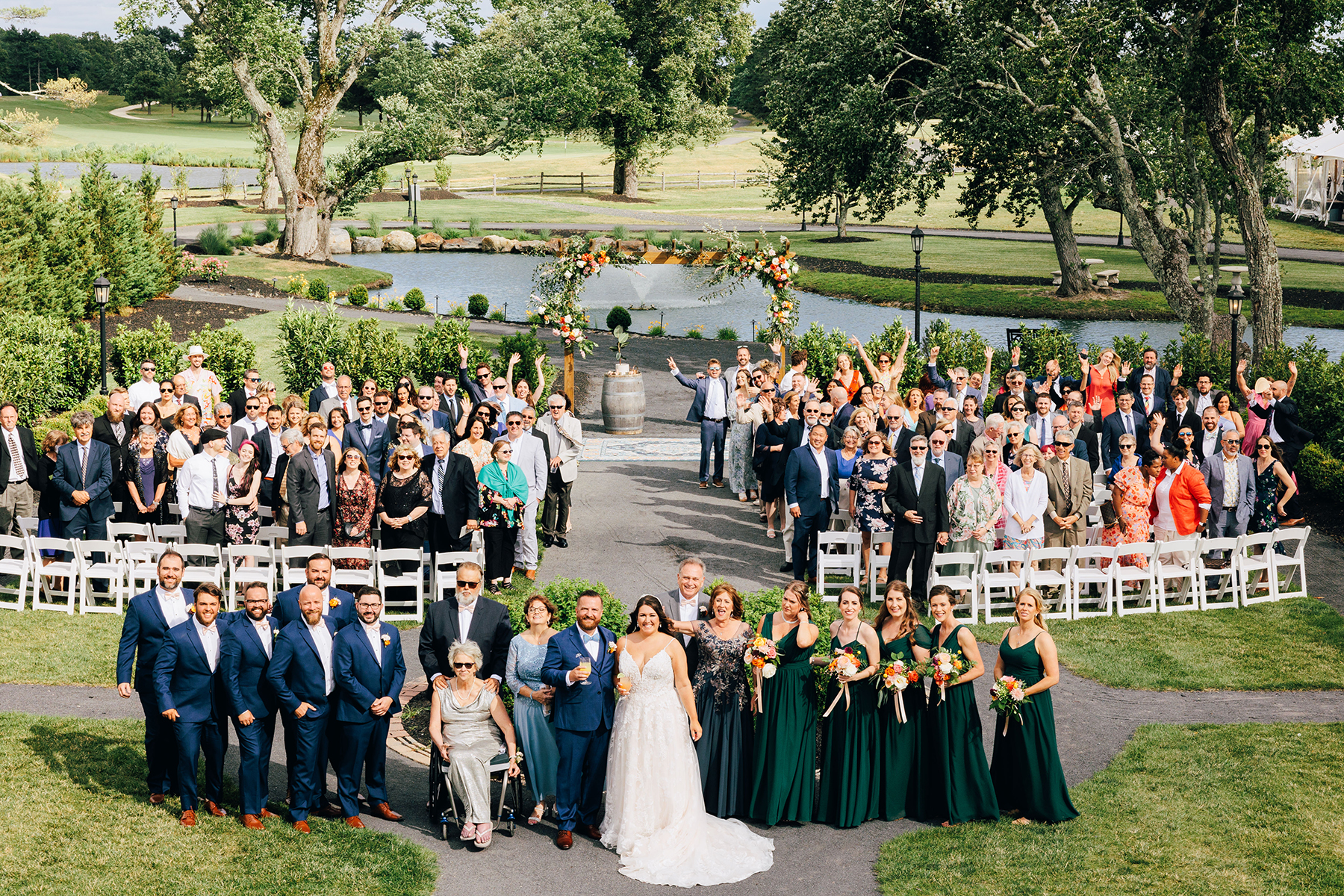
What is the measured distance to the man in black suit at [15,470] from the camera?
40.3 ft

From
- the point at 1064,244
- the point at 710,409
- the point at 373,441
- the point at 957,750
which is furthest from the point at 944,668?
the point at 1064,244

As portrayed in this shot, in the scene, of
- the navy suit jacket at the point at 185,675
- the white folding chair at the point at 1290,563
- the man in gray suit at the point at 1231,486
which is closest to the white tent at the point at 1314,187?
the man in gray suit at the point at 1231,486

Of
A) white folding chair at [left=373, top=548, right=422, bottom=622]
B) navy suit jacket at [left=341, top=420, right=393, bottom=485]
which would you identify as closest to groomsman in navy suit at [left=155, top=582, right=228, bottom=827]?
white folding chair at [left=373, top=548, right=422, bottom=622]

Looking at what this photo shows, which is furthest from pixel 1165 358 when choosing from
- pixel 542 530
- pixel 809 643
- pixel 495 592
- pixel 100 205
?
pixel 100 205

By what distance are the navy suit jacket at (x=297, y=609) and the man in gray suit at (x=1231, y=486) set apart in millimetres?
9287

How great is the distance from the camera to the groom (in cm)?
773

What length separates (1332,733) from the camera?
9.46 m

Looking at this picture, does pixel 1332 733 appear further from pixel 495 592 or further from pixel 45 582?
pixel 45 582

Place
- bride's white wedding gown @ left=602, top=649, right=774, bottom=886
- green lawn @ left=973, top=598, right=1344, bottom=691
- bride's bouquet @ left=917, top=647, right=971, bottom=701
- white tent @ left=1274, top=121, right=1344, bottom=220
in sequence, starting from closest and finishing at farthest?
bride's white wedding gown @ left=602, top=649, right=774, bottom=886 < bride's bouquet @ left=917, top=647, right=971, bottom=701 < green lawn @ left=973, top=598, right=1344, bottom=691 < white tent @ left=1274, top=121, right=1344, bottom=220

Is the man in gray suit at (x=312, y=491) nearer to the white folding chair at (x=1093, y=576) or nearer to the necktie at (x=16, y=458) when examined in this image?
the necktie at (x=16, y=458)

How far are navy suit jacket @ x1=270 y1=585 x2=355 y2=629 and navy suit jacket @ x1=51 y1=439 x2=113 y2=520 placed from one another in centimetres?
469

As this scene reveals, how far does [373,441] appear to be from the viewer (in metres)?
13.4

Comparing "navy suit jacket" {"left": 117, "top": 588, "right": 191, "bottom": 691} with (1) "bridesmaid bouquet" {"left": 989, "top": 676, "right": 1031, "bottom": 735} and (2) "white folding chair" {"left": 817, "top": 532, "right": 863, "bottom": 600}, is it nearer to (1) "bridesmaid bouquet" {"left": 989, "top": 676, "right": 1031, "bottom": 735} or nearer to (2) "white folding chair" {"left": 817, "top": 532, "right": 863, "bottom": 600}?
(1) "bridesmaid bouquet" {"left": 989, "top": 676, "right": 1031, "bottom": 735}

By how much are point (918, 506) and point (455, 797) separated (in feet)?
18.9
